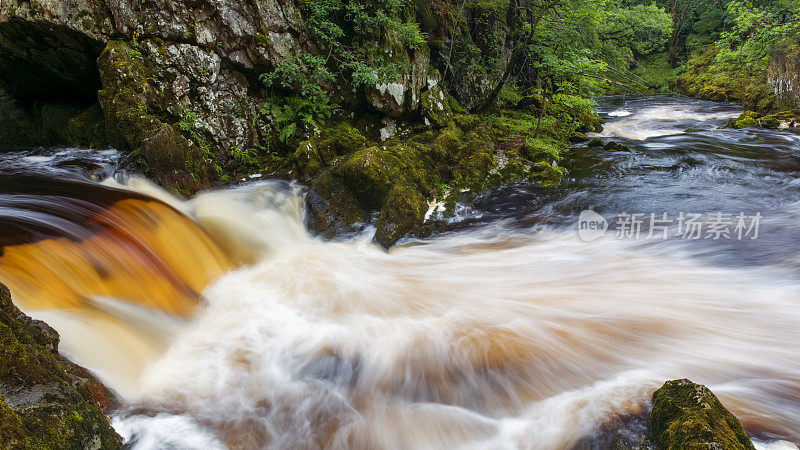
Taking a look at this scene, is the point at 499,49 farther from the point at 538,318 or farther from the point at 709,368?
the point at 709,368

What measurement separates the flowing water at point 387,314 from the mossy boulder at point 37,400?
0.47 metres

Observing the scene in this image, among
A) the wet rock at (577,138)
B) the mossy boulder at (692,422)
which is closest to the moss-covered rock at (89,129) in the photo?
the mossy boulder at (692,422)

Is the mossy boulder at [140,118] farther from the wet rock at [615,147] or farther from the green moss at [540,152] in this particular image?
the wet rock at [615,147]

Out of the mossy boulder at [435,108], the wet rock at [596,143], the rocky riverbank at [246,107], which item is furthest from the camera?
the wet rock at [596,143]

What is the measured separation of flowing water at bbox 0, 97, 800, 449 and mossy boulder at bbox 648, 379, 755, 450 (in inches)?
9.7

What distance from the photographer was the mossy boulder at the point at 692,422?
2258mm

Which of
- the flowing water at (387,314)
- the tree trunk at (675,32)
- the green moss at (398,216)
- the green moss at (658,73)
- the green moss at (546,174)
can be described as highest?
the tree trunk at (675,32)

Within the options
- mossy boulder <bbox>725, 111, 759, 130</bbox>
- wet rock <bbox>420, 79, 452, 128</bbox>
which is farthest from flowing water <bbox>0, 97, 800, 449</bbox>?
mossy boulder <bbox>725, 111, 759, 130</bbox>

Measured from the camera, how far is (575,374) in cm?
373

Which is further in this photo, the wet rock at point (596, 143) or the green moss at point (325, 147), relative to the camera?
the wet rock at point (596, 143)

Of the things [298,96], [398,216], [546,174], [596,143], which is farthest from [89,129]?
[596,143]

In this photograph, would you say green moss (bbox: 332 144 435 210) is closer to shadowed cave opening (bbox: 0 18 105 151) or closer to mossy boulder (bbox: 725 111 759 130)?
shadowed cave opening (bbox: 0 18 105 151)

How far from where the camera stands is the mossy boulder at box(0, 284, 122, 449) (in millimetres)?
1962

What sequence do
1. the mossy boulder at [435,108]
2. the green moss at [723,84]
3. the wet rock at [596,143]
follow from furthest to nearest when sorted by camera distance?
the green moss at [723,84], the wet rock at [596,143], the mossy boulder at [435,108]
